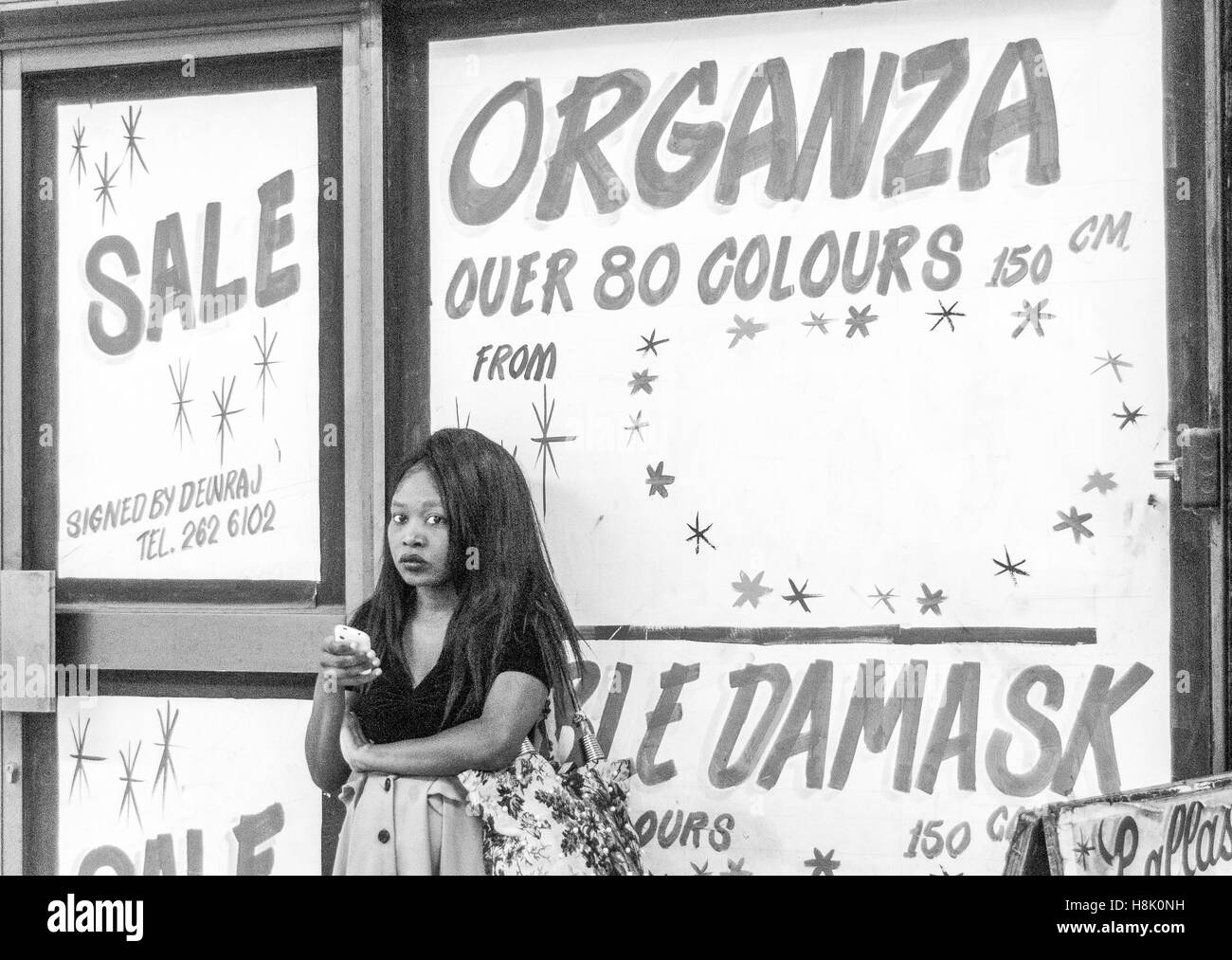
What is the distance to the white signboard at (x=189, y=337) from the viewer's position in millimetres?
3303

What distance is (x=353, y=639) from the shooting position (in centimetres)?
276

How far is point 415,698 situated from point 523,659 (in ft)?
0.93

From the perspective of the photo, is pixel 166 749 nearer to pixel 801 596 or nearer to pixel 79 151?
pixel 79 151

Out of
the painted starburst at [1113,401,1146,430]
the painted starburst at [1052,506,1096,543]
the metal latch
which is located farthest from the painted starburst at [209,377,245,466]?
the metal latch

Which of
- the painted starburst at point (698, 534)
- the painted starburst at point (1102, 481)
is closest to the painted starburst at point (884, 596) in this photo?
the painted starburst at point (698, 534)

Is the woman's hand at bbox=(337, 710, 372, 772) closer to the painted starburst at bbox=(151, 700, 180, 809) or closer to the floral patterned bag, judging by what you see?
the floral patterned bag

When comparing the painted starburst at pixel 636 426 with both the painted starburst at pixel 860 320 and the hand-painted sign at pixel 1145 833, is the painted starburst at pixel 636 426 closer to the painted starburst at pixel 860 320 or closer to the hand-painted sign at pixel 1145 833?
the painted starburst at pixel 860 320

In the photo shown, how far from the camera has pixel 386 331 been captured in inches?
126

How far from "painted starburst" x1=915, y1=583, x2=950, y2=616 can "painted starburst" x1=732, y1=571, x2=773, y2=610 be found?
403 millimetres

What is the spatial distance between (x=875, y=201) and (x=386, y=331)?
1367 millimetres

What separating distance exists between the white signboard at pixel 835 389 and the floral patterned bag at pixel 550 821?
1.20 feet

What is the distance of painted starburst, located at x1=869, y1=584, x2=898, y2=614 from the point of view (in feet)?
9.84

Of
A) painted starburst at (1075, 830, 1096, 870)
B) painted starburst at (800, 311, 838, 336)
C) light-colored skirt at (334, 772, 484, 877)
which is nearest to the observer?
painted starburst at (1075, 830, 1096, 870)
